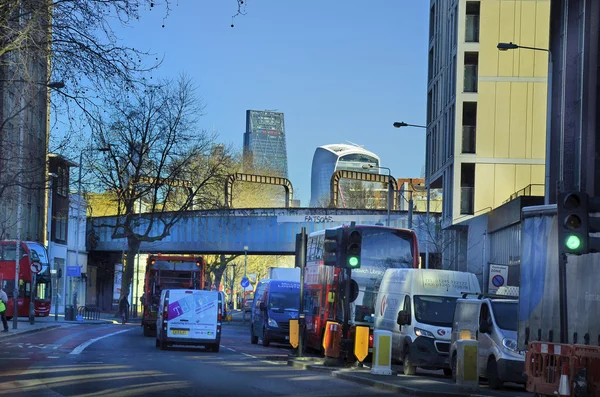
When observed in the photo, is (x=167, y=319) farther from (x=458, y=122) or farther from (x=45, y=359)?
(x=458, y=122)

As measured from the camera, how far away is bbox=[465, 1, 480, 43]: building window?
59.2 meters

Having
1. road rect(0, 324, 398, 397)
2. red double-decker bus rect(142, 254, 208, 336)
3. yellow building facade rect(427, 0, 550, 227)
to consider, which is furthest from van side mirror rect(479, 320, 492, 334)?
yellow building facade rect(427, 0, 550, 227)

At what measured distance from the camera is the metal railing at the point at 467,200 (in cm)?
5931

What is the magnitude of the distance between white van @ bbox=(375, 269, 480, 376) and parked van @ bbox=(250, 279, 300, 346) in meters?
12.0

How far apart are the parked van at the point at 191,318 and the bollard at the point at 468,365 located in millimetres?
15166

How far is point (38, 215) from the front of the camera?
8294cm

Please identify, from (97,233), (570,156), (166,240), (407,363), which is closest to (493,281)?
(570,156)

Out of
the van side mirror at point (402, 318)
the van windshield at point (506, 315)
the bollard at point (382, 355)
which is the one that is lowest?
the bollard at point (382, 355)

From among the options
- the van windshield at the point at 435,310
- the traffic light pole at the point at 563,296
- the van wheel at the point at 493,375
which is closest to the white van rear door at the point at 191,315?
the van windshield at the point at 435,310

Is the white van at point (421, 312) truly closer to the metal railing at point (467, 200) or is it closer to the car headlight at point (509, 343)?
the car headlight at point (509, 343)

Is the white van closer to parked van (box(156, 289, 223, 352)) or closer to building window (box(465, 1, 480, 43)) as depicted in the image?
parked van (box(156, 289, 223, 352))

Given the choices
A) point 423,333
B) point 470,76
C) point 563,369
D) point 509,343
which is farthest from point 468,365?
point 470,76

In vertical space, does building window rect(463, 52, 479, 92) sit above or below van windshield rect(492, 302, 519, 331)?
above

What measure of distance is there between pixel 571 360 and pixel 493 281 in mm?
20990
